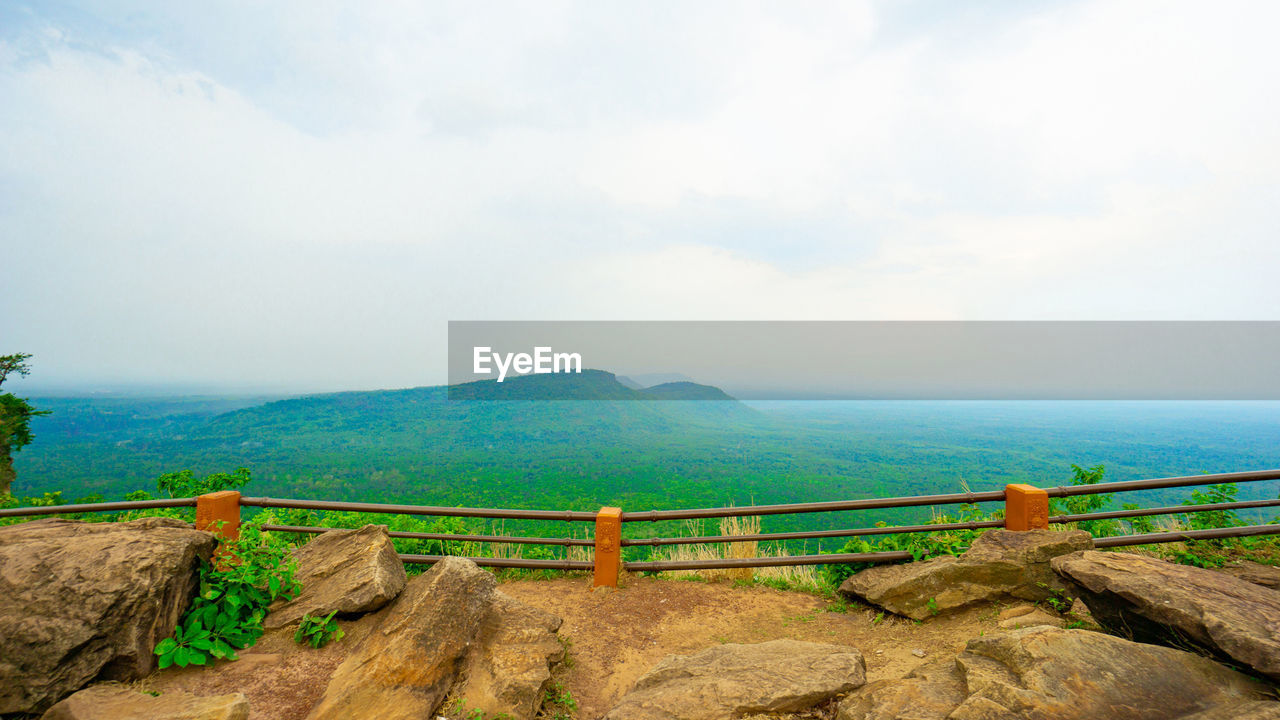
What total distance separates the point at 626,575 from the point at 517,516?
1.41 m

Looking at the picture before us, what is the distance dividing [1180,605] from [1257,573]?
8.66 ft

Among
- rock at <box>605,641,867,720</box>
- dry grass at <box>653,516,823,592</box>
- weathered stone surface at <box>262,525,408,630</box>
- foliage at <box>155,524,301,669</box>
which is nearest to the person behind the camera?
rock at <box>605,641,867,720</box>

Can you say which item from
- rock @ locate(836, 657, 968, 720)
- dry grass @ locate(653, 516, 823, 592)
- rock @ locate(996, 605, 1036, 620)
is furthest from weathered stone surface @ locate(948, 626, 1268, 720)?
dry grass @ locate(653, 516, 823, 592)

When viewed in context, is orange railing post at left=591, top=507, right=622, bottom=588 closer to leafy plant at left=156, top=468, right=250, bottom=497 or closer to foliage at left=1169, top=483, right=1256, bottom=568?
foliage at left=1169, top=483, right=1256, bottom=568

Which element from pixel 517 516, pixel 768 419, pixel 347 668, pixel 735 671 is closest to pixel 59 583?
pixel 347 668

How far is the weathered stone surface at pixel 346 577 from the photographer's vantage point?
362cm

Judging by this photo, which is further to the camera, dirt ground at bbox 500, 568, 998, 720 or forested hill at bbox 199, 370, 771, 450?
forested hill at bbox 199, 370, 771, 450

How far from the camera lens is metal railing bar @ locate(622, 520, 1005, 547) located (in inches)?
192

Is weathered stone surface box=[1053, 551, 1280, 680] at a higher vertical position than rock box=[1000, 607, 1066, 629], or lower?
higher

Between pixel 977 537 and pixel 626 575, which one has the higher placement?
pixel 977 537

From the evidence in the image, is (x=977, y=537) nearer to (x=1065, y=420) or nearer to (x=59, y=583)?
(x=59, y=583)

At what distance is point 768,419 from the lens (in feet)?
285

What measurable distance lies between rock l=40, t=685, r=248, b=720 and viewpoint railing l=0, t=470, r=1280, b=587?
7.35ft

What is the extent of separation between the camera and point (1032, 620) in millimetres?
3814
